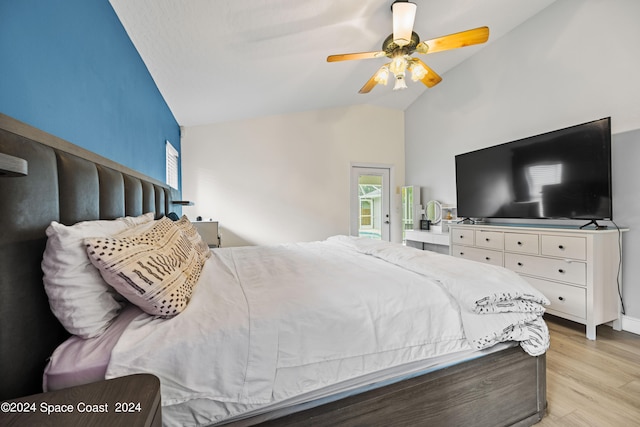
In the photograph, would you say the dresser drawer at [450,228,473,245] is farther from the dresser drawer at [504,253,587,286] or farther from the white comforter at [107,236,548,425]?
the white comforter at [107,236,548,425]

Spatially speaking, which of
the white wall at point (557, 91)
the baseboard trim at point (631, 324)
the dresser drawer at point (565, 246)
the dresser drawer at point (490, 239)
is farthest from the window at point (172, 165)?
the baseboard trim at point (631, 324)

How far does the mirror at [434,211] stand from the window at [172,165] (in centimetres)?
378

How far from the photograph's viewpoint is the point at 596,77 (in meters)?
2.41

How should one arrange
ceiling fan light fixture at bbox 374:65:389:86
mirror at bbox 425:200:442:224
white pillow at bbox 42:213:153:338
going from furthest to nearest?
mirror at bbox 425:200:442:224
ceiling fan light fixture at bbox 374:65:389:86
white pillow at bbox 42:213:153:338

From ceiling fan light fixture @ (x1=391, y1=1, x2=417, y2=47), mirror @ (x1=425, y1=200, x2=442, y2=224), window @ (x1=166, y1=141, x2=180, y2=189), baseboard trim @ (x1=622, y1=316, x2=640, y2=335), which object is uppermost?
ceiling fan light fixture @ (x1=391, y1=1, x2=417, y2=47)

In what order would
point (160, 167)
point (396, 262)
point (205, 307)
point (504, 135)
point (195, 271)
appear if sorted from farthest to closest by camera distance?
point (504, 135) → point (160, 167) → point (396, 262) → point (195, 271) → point (205, 307)

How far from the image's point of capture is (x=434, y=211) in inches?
165

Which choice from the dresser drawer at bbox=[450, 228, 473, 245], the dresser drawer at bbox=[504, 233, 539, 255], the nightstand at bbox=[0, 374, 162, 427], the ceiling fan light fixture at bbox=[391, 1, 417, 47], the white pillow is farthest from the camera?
the dresser drawer at bbox=[450, 228, 473, 245]

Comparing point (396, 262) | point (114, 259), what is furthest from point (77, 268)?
point (396, 262)

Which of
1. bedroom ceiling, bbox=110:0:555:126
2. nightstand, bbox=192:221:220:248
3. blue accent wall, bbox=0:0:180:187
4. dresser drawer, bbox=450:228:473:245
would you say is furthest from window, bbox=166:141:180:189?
dresser drawer, bbox=450:228:473:245

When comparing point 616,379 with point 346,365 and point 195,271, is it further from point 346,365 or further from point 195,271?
point 195,271

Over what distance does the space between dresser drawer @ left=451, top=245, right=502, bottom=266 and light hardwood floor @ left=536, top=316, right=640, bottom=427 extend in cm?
77

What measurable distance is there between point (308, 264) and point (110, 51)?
Result: 5.94 feet

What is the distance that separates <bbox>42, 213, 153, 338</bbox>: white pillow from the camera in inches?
30.1
